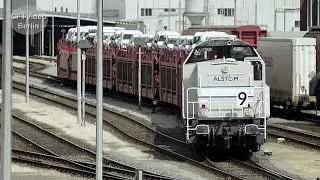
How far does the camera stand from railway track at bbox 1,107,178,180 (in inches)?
871

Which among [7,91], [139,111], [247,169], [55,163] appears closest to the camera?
[7,91]

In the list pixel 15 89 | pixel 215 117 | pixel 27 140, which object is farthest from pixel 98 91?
pixel 15 89

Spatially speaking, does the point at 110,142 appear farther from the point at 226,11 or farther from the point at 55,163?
the point at 226,11

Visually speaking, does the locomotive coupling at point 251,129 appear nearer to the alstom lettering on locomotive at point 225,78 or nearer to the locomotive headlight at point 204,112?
the locomotive headlight at point 204,112

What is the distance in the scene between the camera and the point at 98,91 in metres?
15.1

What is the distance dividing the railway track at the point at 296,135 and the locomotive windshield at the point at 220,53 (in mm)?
3988

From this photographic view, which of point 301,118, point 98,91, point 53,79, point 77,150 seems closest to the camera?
point 98,91

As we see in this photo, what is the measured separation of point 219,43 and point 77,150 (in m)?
5.50

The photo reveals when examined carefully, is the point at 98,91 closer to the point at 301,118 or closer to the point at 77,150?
the point at 77,150

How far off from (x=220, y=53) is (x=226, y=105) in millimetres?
1658

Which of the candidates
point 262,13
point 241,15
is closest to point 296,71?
point 241,15

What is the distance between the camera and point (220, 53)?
2453 cm

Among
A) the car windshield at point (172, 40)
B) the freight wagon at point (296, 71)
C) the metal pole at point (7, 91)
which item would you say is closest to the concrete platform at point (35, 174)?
the metal pole at point (7, 91)

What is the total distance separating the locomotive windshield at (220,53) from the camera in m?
24.5
